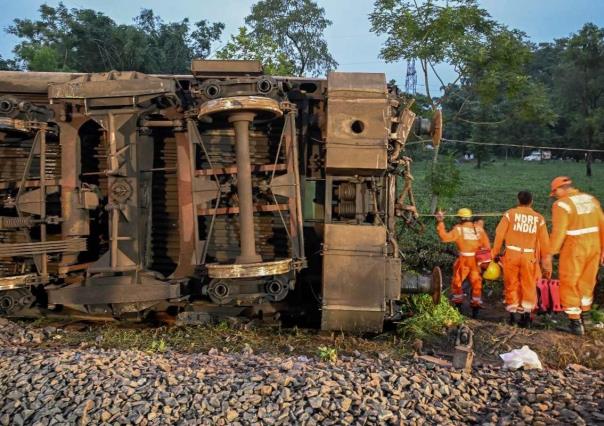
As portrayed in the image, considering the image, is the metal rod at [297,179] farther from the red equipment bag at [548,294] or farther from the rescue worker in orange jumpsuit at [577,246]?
the red equipment bag at [548,294]

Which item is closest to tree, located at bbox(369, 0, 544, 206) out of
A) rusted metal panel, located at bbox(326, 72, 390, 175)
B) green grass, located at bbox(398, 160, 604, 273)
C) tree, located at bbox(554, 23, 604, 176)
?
green grass, located at bbox(398, 160, 604, 273)

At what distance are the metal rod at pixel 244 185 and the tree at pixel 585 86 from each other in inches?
814

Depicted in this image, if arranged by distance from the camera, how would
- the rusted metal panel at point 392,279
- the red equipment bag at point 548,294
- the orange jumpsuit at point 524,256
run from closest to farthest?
the rusted metal panel at point 392,279
the orange jumpsuit at point 524,256
the red equipment bag at point 548,294

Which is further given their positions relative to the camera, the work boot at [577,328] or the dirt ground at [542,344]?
the work boot at [577,328]

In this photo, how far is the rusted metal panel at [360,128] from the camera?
5262mm

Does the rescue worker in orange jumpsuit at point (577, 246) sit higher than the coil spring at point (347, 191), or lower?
lower

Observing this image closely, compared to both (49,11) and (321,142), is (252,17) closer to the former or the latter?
(49,11)

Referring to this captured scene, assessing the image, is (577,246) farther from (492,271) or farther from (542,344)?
(542,344)

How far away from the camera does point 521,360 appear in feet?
14.6

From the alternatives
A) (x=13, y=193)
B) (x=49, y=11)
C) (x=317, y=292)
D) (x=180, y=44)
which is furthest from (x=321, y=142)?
(x=49, y=11)

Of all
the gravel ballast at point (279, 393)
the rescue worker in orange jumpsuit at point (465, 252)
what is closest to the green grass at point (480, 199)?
the rescue worker in orange jumpsuit at point (465, 252)

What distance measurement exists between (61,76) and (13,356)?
3.30 meters

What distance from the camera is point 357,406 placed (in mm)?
3355

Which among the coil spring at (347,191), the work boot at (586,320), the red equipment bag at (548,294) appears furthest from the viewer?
the red equipment bag at (548,294)
